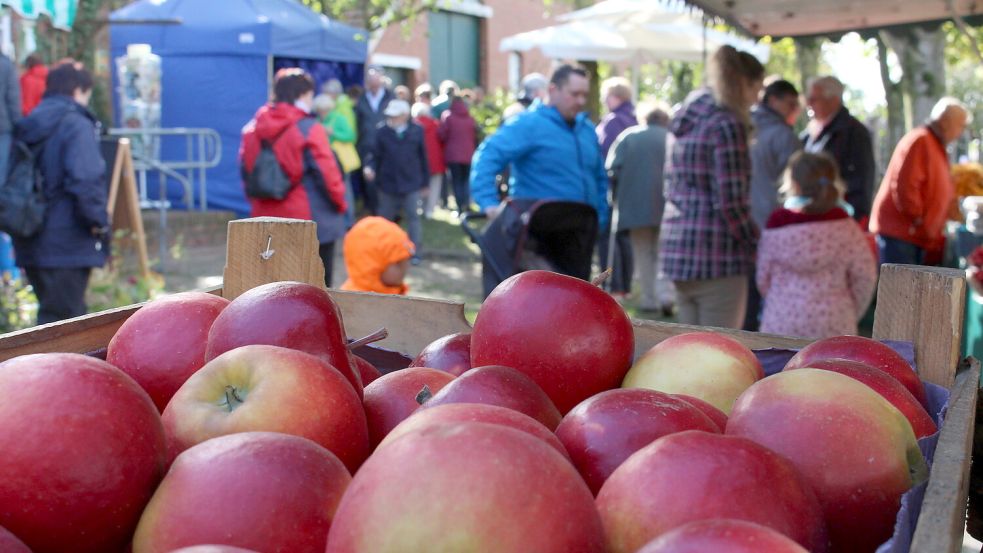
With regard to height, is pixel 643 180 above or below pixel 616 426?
above

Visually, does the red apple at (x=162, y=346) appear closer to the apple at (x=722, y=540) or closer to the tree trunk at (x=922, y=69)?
the apple at (x=722, y=540)

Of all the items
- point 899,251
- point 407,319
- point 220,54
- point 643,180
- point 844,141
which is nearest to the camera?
point 407,319

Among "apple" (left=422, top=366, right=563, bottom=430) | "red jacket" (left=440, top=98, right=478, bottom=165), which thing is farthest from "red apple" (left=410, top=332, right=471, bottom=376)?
"red jacket" (left=440, top=98, right=478, bottom=165)

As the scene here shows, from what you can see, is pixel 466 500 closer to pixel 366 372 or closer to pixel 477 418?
pixel 477 418

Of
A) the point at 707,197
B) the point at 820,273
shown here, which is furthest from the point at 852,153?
the point at 707,197

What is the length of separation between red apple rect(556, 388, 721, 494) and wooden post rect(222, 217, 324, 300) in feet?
3.12

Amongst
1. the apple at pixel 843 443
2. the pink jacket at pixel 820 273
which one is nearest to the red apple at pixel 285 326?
the apple at pixel 843 443

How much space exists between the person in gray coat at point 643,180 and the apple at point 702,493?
6459mm

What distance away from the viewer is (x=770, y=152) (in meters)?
6.30

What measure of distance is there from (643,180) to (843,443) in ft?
20.8

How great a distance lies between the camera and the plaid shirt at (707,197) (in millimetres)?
4602

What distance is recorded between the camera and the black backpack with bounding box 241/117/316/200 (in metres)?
6.12

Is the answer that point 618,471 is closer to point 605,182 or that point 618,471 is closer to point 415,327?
point 415,327

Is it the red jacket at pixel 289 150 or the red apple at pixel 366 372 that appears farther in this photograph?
the red jacket at pixel 289 150
